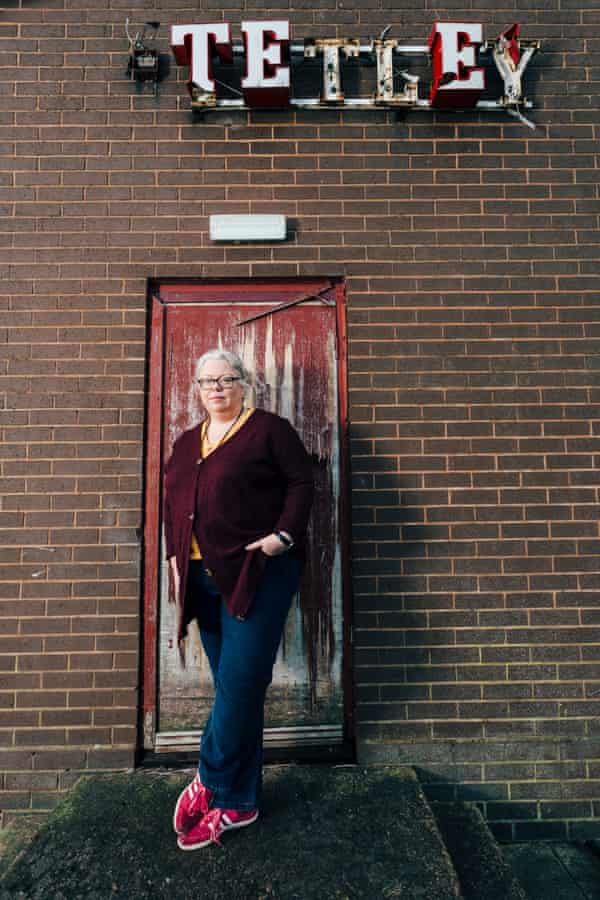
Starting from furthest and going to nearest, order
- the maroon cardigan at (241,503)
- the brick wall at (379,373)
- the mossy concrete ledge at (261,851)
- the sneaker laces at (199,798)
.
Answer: the brick wall at (379,373), the sneaker laces at (199,798), the maroon cardigan at (241,503), the mossy concrete ledge at (261,851)

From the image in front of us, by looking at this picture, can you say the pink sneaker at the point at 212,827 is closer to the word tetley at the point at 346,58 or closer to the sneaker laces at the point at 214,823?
the sneaker laces at the point at 214,823

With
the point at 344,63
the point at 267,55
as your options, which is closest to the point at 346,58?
the point at 344,63

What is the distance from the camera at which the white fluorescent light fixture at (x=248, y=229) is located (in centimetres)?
352

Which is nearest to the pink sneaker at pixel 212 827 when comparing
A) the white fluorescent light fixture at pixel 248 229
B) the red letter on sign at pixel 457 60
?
the white fluorescent light fixture at pixel 248 229

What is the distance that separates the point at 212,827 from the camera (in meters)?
2.42

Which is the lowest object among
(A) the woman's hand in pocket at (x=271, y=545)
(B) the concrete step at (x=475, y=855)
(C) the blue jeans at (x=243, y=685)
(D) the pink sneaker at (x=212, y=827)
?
(B) the concrete step at (x=475, y=855)

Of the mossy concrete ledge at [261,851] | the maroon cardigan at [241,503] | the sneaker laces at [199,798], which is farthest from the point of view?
the sneaker laces at [199,798]

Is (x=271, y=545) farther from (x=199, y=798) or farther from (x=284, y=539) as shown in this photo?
(x=199, y=798)

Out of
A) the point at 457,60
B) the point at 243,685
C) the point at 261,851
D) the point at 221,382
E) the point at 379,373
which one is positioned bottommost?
the point at 261,851

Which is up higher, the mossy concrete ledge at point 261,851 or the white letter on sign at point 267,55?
the white letter on sign at point 267,55

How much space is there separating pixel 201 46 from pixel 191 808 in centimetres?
410

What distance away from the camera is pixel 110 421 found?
3418mm

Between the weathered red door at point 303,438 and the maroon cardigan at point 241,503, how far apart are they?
961 millimetres

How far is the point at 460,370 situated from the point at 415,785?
2.31 metres
